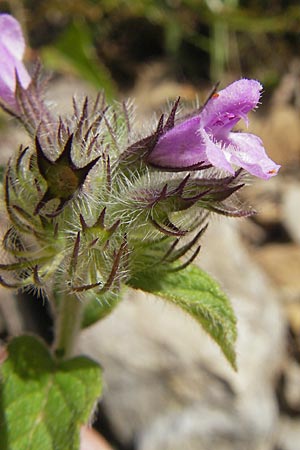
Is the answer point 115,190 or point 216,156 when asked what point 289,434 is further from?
point 216,156

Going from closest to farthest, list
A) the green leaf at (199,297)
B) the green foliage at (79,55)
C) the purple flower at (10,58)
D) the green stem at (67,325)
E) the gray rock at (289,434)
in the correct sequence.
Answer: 1. the green leaf at (199,297)
2. the purple flower at (10,58)
3. the green stem at (67,325)
4. the gray rock at (289,434)
5. the green foliage at (79,55)

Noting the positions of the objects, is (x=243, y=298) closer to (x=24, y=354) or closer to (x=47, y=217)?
(x=24, y=354)

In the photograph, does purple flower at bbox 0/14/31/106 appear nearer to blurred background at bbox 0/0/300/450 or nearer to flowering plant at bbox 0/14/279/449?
flowering plant at bbox 0/14/279/449

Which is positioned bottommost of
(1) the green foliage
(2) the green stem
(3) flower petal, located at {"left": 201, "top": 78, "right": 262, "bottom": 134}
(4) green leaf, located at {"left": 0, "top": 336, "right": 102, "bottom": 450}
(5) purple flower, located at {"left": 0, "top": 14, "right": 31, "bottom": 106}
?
(4) green leaf, located at {"left": 0, "top": 336, "right": 102, "bottom": 450}

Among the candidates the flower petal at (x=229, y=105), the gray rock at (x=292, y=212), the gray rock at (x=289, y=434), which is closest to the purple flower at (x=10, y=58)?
the flower petal at (x=229, y=105)

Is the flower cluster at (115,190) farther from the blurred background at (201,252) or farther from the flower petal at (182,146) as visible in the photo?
the blurred background at (201,252)

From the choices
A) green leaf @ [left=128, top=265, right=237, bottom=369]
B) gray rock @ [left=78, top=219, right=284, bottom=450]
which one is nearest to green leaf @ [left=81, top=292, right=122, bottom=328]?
green leaf @ [left=128, top=265, right=237, bottom=369]

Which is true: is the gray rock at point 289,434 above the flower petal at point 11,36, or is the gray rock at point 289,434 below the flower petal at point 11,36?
below
